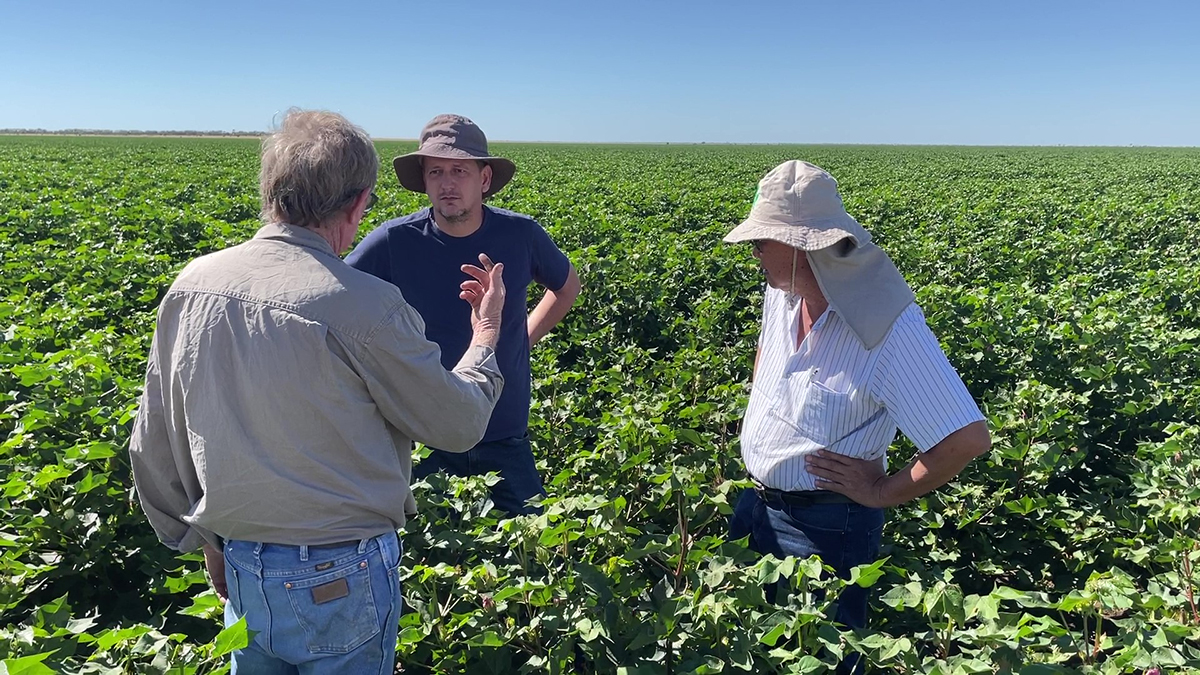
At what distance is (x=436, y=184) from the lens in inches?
119

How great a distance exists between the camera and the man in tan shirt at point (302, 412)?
1496 millimetres

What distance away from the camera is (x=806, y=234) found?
77.4 inches

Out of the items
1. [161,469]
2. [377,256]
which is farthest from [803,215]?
[377,256]

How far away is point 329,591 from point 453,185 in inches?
71.6

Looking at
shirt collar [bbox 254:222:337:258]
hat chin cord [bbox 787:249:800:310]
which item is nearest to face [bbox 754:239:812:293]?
hat chin cord [bbox 787:249:800:310]

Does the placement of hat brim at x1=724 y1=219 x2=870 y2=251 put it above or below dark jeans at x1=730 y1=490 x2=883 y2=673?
above

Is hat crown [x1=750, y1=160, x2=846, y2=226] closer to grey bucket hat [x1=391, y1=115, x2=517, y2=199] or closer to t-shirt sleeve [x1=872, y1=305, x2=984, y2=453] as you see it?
t-shirt sleeve [x1=872, y1=305, x2=984, y2=453]

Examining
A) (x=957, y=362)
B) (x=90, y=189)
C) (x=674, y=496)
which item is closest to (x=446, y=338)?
(x=674, y=496)

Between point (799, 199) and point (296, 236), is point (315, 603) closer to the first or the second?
point (296, 236)

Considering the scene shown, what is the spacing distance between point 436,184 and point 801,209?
1576 mm

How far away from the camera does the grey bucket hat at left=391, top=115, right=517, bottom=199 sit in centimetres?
295

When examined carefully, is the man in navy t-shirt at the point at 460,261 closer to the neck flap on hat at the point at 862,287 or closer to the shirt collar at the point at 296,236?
the shirt collar at the point at 296,236

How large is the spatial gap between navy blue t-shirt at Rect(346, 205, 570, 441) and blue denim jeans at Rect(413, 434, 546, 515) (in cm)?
6

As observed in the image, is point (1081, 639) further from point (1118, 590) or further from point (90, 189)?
point (90, 189)
